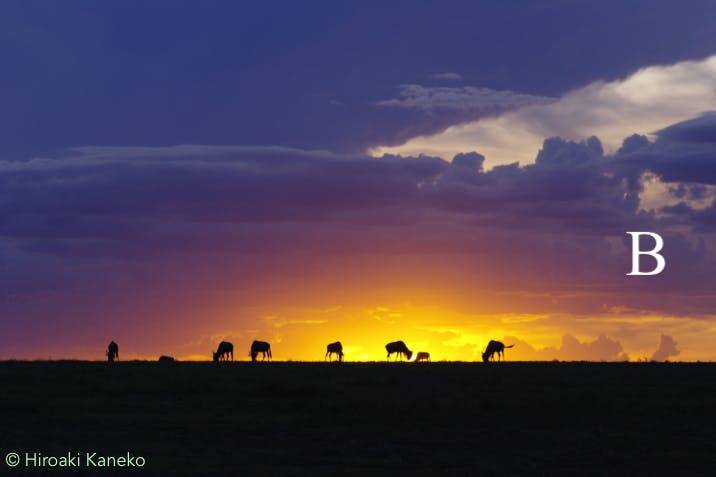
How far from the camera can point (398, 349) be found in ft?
290
